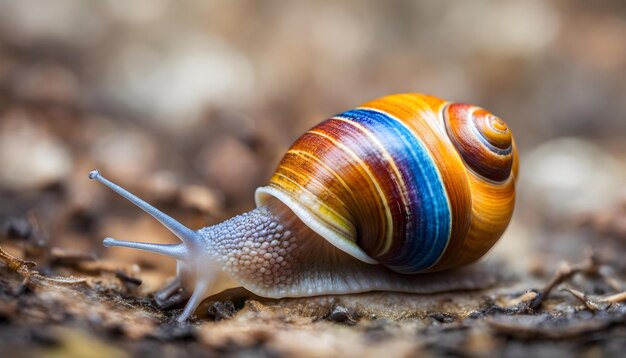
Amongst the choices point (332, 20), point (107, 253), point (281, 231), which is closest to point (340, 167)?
point (281, 231)

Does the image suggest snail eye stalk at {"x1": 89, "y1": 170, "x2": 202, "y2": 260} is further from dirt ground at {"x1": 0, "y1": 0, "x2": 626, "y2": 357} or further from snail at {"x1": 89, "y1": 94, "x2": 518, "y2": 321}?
dirt ground at {"x1": 0, "y1": 0, "x2": 626, "y2": 357}

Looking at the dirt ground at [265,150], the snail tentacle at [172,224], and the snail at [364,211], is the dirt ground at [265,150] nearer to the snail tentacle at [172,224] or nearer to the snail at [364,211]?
the snail at [364,211]

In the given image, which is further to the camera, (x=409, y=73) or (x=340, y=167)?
(x=409, y=73)

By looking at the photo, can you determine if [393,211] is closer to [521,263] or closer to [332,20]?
[521,263]

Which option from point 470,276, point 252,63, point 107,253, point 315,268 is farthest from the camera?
point 252,63

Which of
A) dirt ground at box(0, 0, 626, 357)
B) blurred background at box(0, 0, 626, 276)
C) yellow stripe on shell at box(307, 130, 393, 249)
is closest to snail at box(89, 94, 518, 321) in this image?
yellow stripe on shell at box(307, 130, 393, 249)

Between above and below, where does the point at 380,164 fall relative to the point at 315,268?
above
